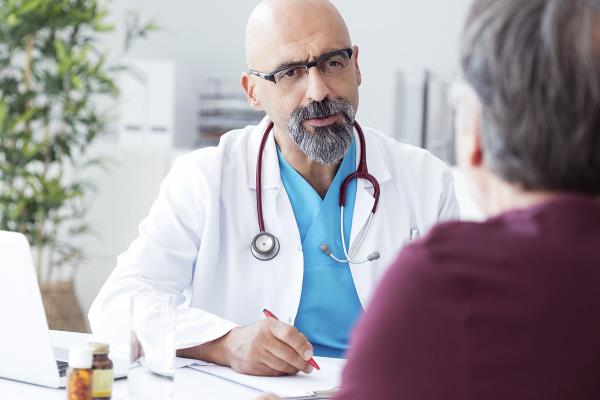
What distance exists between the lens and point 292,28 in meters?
1.98

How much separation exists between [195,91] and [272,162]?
2.94m

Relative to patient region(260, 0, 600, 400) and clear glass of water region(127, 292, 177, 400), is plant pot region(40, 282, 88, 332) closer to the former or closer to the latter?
clear glass of water region(127, 292, 177, 400)

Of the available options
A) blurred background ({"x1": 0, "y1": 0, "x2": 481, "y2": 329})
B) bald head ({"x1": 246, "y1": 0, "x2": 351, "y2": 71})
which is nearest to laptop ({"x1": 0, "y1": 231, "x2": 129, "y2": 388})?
bald head ({"x1": 246, "y1": 0, "x2": 351, "y2": 71})

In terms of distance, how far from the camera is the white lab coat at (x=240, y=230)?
1.89 m

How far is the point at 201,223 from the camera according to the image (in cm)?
195

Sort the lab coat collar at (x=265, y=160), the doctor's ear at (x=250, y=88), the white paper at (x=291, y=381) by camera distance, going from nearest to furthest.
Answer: the white paper at (x=291, y=381) → the lab coat collar at (x=265, y=160) → the doctor's ear at (x=250, y=88)

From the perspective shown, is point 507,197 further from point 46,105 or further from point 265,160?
point 46,105

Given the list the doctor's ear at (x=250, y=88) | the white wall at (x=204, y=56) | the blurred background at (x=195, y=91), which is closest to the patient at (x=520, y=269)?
the doctor's ear at (x=250, y=88)

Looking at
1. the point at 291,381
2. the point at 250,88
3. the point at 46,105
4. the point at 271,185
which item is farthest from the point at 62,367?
the point at 46,105

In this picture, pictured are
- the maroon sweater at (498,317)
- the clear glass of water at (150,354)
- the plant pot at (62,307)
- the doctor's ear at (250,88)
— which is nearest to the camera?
the maroon sweater at (498,317)

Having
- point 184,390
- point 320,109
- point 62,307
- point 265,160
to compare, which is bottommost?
point 62,307

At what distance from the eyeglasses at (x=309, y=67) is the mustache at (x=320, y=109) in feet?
0.23

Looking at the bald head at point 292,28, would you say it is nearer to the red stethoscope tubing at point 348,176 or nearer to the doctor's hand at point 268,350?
the red stethoscope tubing at point 348,176

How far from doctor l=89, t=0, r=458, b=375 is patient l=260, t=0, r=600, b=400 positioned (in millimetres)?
1107
